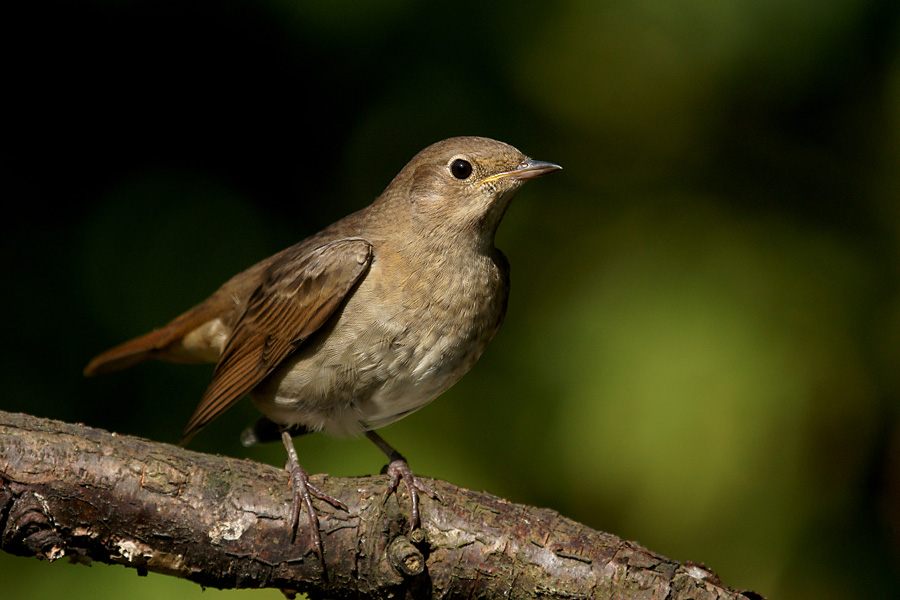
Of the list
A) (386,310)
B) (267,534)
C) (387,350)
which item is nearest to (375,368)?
(387,350)

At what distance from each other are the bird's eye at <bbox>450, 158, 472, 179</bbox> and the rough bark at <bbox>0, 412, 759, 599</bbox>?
1.17 meters

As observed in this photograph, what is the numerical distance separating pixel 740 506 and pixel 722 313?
0.76 meters

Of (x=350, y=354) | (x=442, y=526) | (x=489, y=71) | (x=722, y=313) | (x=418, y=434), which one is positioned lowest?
(x=442, y=526)

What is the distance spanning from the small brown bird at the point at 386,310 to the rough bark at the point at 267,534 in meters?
0.16

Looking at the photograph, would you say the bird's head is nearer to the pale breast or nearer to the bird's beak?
the bird's beak

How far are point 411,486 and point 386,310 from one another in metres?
0.60

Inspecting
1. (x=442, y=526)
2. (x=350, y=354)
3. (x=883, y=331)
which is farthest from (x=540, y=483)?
(x=883, y=331)

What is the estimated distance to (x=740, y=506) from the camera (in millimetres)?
3318

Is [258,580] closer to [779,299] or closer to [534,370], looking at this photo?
[534,370]

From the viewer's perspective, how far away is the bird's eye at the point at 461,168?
320cm

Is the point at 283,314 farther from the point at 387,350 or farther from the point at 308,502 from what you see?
the point at 308,502

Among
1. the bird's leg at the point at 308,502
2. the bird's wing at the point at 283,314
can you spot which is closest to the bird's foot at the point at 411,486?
the bird's leg at the point at 308,502

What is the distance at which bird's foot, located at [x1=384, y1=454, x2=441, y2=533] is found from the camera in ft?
9.01

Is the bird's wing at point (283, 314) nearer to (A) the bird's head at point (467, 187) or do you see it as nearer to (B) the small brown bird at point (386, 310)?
(B) the small brown bird at point (386, 310)
